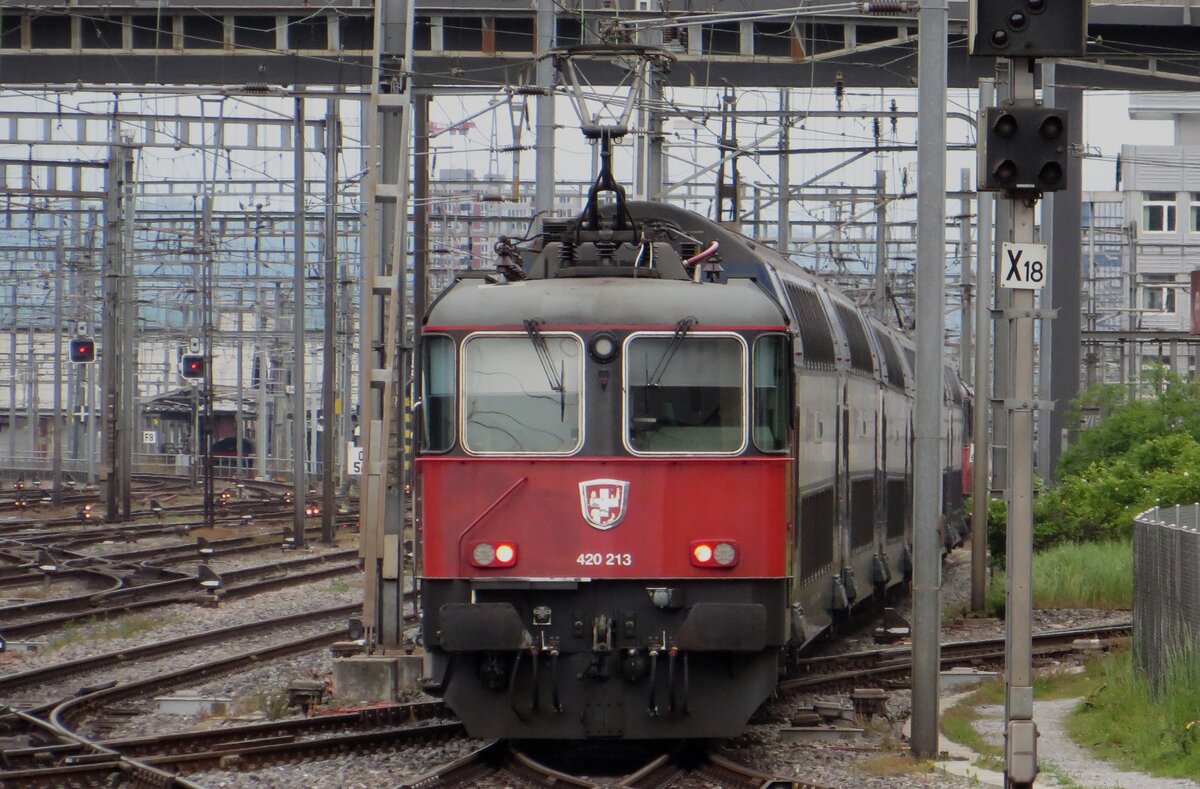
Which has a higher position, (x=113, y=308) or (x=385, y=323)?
(x=113, y=308)

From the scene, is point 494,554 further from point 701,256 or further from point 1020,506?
point 1020,506

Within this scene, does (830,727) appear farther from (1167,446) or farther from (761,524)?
(1167,446)

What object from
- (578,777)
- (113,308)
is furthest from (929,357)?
(113,308)

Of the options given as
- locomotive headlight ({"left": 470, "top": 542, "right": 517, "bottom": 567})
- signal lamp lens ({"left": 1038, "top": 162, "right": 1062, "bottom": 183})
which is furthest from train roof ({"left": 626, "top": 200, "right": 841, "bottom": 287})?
signal lamp lens ({"left": 1038, "top": 162, "right": 1062, "bottom": 183})

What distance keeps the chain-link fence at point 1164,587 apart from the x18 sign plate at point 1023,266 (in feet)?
10.5

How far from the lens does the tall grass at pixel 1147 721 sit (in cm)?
1148

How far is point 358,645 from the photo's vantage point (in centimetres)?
1528

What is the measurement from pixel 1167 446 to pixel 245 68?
1443cm

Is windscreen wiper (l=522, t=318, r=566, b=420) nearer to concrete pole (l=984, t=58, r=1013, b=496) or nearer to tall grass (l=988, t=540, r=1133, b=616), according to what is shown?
concrete pole (l=984, t=58, r=1013, b=496)

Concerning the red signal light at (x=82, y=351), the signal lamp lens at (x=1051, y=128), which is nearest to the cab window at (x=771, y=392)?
the signal lamp lens at (x=1051, y=128)

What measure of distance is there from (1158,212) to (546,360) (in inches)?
2734

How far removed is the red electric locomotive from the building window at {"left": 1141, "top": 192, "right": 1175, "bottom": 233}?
223ft

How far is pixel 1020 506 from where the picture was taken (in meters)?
10.2

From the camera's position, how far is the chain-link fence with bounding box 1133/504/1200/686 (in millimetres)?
12665
